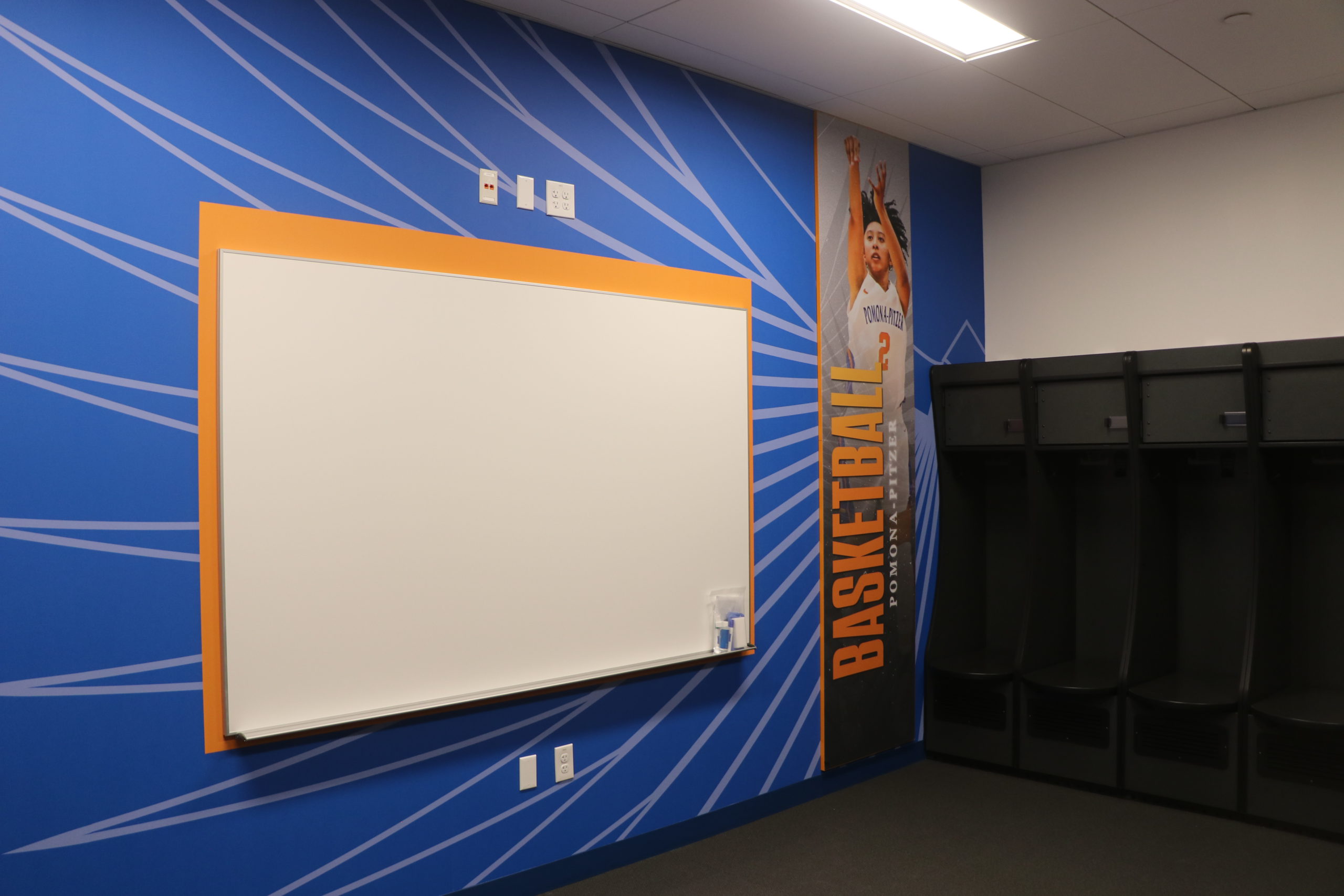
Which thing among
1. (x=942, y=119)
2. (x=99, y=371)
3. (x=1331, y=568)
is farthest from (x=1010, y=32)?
(x=99, y=371)

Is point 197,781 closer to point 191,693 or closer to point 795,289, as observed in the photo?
point 191,693

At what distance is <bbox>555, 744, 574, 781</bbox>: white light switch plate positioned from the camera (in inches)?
120

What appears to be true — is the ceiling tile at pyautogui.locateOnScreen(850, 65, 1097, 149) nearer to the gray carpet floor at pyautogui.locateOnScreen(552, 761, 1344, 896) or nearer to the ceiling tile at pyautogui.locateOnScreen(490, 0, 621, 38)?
the ceiling tile at pyautogui.locateOnScreen(490, 0, 621, 38)

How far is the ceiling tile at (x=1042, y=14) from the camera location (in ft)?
9.84

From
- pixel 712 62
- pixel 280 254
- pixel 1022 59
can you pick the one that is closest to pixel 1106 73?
pixel 1022 59

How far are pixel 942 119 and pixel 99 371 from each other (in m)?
3.50

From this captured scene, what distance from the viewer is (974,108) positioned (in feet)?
13.2

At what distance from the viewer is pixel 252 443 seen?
246cm

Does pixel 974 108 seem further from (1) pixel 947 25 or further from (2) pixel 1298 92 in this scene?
(2) pixel 1298 92

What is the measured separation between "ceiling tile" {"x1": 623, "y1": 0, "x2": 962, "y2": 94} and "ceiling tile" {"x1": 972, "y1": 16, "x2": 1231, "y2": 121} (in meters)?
0.31

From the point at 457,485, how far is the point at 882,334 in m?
2.31

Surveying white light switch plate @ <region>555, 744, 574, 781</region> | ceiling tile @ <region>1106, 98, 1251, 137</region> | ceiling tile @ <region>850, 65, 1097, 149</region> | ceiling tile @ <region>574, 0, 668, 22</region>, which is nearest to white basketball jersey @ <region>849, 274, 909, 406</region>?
ceiling tile @ <region>850, 65, 1097, 149</region>

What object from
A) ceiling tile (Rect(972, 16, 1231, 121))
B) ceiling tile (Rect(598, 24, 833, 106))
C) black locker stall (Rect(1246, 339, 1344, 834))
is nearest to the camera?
ceiling tile (Rect(598, 24, 833, 106))

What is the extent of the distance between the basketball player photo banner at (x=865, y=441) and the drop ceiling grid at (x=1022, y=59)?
11.6 inches
